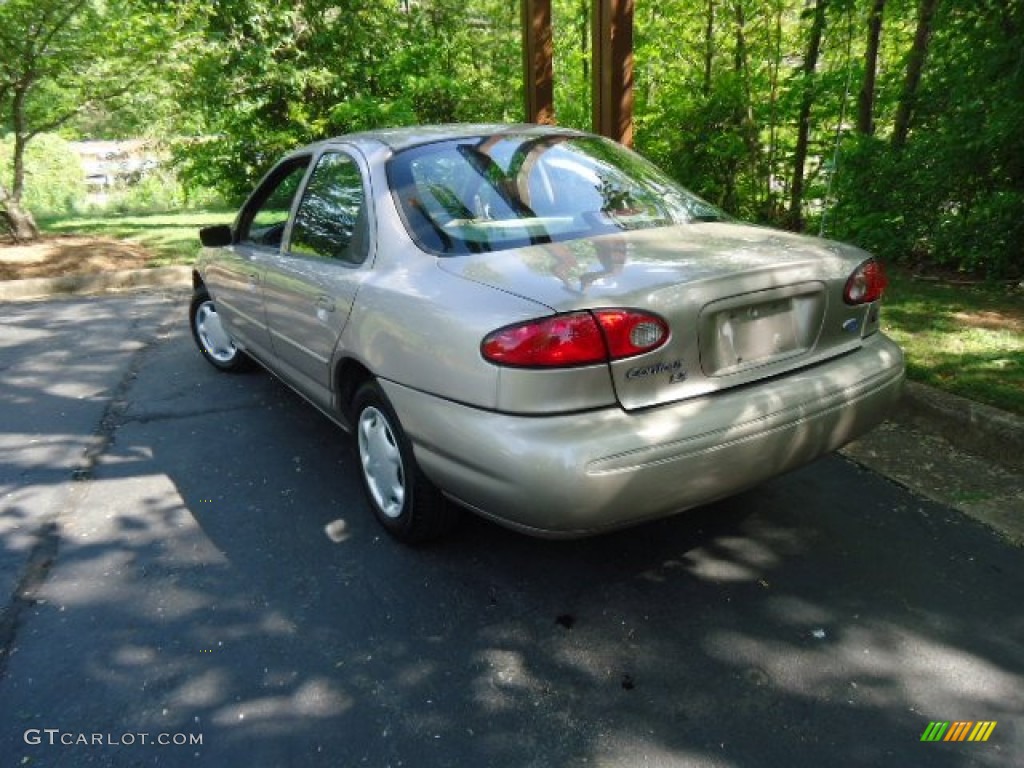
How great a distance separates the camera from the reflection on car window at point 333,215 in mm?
2998

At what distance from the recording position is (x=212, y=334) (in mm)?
5145

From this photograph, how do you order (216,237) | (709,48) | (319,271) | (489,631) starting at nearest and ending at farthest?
(489,631) < (319,271) < (216,237) < (709,48)

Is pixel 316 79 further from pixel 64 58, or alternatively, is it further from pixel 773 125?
pixel 773 125

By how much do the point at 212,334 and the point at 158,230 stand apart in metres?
7.95

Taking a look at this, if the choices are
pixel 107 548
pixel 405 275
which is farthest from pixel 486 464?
pixel 107 548

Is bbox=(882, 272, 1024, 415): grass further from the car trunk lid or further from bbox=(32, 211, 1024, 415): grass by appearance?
the car trunk lid

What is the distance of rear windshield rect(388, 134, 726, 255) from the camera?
2695mm

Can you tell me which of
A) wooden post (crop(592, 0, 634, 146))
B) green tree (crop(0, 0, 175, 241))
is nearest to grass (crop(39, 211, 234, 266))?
green tree (crop(0, 0, 175, 241))

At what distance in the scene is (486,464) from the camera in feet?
7.28

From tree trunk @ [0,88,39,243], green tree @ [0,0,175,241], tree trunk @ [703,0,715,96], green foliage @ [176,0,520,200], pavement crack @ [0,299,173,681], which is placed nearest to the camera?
pavement crack @ [0,299,173,681]

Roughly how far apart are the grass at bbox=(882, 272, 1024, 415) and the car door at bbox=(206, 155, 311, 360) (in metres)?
3.43

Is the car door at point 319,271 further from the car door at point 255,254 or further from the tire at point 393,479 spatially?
the tire at point 393,479

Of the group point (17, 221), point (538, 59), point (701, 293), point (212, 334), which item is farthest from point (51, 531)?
point (17, 221)

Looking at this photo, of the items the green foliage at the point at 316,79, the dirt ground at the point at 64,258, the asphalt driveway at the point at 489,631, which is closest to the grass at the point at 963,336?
the asphalt driveway at the point at 489,631
